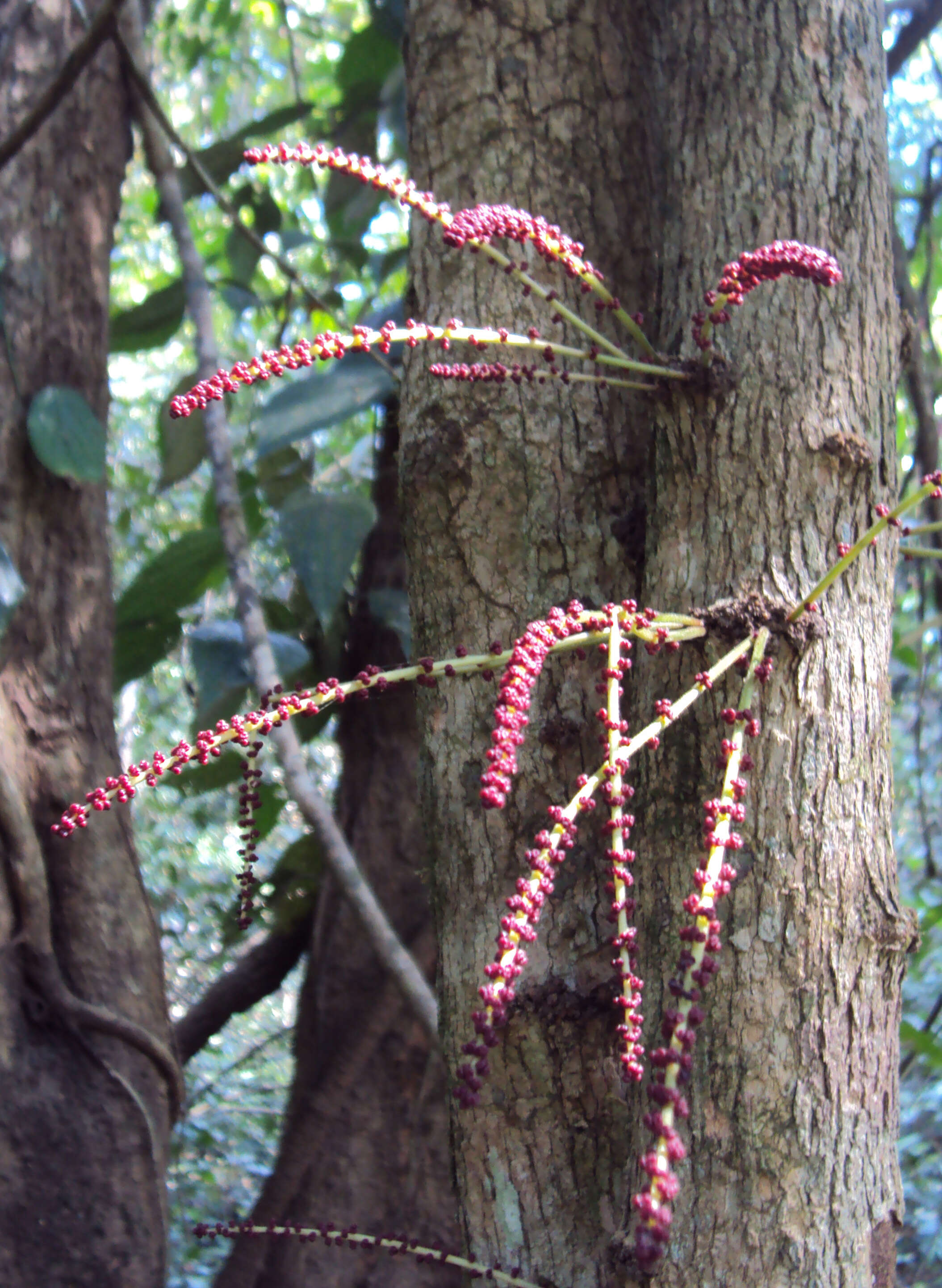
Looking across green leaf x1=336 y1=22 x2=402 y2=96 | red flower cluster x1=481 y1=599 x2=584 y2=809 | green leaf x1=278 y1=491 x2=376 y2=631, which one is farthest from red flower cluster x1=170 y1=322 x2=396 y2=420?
green leaf x1=336 y1=22 x2=402 y2=96

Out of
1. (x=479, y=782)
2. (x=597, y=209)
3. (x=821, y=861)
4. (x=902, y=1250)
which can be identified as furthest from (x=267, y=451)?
(x=902, y=1250)

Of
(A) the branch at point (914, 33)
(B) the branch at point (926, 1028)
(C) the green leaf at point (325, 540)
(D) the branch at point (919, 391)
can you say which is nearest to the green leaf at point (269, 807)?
(C) the green leaf at point (325, 540)

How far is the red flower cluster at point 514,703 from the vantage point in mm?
436

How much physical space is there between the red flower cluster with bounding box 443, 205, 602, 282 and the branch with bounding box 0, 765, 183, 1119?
885 millimetres

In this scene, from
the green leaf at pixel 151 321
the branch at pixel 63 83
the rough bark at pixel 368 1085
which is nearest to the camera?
the branch at pixel 63 83

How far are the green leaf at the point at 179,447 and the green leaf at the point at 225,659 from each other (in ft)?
1.28

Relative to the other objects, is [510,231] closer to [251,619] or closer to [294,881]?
[251,619]

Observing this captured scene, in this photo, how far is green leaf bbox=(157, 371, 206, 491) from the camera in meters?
1.77

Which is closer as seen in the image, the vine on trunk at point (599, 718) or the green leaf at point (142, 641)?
the vine on trunk at point (599, 718)

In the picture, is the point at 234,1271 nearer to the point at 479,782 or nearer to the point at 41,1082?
the point at 41,1082

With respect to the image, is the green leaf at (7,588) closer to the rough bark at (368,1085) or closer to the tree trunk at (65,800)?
the tree trunk at (65,800)

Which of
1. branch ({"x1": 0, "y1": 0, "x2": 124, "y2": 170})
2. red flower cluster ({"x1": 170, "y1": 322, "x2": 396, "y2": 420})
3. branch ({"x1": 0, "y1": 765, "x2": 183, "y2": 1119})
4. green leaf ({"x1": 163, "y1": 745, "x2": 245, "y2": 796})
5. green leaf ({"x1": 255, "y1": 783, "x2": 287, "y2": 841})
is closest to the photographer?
red flower cluster ({"x1": 170, "y1": 322, "x2": 396, "y2": 420})

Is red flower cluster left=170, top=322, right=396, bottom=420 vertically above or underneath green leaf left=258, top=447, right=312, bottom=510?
underneath

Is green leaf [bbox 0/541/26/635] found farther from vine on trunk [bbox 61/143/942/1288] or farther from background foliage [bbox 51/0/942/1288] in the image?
vine on trunk [bbox 61/143/942/1288]
